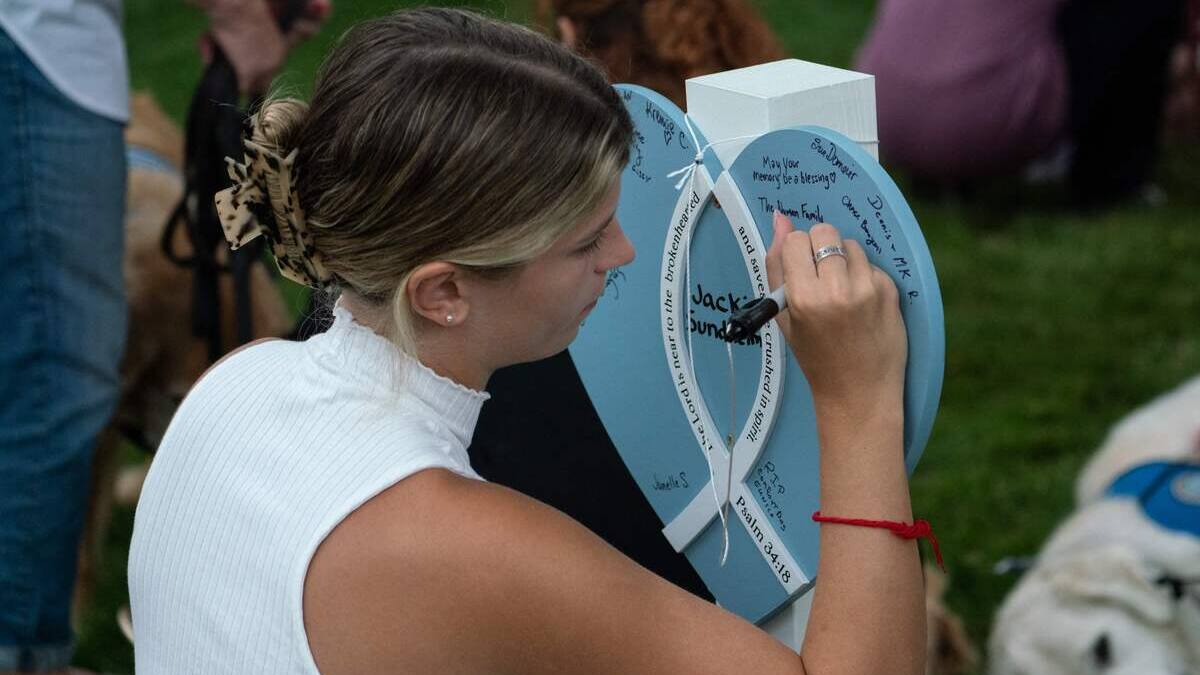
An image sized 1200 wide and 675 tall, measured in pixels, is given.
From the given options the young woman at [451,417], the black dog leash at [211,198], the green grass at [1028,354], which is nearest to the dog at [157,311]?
the black dog leash at [211,198]

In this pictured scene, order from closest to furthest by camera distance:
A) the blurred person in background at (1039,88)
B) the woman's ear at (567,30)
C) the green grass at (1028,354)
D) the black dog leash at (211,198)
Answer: the woman's ear at (567,30) → the black dog leash at (211,198) → the green grass at (1028,354) → the blurred person in background at (1039,88)

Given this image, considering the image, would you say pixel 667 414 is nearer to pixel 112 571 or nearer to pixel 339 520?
pixel 339 520

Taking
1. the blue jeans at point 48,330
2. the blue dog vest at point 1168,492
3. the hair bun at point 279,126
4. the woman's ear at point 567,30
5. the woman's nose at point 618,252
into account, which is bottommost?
the blue dog vest at point 1168,492

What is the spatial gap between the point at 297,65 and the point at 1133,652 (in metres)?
4.48

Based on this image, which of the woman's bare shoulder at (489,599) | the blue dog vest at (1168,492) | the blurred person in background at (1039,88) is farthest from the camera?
the blurred person in background at (1039,88)

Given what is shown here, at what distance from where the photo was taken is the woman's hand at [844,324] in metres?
1.09

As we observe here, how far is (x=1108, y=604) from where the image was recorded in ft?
6.75

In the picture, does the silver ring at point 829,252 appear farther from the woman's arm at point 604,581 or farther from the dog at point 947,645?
the dog at point 947,645

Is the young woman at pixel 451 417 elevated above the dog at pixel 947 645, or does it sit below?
above

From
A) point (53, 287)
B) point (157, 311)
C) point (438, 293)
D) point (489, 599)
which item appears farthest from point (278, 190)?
point (157, 311)

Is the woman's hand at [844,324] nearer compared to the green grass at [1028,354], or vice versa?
the woman's hand at [844,324]

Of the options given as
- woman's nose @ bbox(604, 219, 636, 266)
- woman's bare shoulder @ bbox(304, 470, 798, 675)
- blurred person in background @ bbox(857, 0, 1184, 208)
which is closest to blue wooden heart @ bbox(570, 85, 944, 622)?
woman's nose @ bbox(604, 219, 636, 266)

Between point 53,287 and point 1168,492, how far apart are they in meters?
1.72

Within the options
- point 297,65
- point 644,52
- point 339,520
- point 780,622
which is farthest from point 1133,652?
point 297,65
